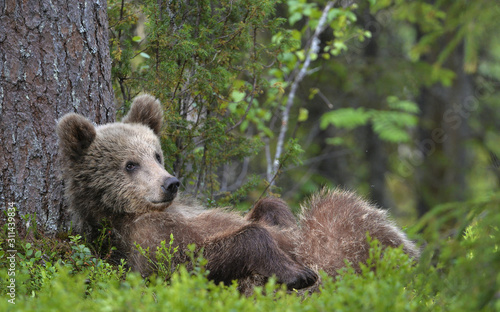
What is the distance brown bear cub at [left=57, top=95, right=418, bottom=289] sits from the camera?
4.65 m

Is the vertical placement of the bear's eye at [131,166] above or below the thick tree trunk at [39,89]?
below

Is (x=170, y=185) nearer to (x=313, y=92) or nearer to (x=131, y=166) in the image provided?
(x=131, y=166)

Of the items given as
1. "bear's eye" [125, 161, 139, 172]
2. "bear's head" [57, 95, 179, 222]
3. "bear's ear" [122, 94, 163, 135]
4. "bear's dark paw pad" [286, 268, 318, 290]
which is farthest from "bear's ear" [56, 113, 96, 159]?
"bear's dark paw pad" [286, 268, 318, 290]

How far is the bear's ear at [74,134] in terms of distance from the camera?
4.86 metres

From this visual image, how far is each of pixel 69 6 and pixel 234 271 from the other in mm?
3087

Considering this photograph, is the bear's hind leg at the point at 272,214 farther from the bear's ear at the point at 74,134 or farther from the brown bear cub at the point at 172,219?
the bear's ear at the point at 74,134

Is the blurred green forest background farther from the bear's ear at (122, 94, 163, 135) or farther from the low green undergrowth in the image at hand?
the low green undergrowth

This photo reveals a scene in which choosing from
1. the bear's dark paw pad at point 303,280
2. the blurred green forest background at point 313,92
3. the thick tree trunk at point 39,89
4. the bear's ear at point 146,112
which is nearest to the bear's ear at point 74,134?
the thick tree trunk at point 39,89

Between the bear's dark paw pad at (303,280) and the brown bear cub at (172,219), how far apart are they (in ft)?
0.04

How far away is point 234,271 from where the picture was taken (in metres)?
4.62

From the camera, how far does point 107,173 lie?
5.11m

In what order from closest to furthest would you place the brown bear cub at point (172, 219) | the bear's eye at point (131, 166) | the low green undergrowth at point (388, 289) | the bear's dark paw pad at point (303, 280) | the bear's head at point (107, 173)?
the low green undergrowth at point (388, 289), the bear's dark paw pad at point (303, 280), the brown bear cub at point (172, 219), the bear's head at point (107, 173), the bear's eye at point (131, 166)

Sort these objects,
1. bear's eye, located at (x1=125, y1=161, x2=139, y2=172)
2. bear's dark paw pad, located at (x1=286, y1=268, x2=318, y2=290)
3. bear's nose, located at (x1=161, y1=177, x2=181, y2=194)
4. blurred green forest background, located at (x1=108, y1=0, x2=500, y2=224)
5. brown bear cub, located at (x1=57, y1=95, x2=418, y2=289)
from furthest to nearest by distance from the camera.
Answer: blurred green forest background, located at (x1=108, y1=0, x2=500, y2=224) → bear's eye, located at (x1=125, y1=161, x2=139, y2=172) → bear's nose, located at (x1=161, y1=177, x2=181, y2=194) → brown bear cub, located at (x1=57, y1=95, x2=418, y2=289) → bear's dark paw pad, located at (x1=286, y1=268, x2=318, y2=290)

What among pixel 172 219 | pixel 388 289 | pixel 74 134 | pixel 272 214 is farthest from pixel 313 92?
pixel 388 289
